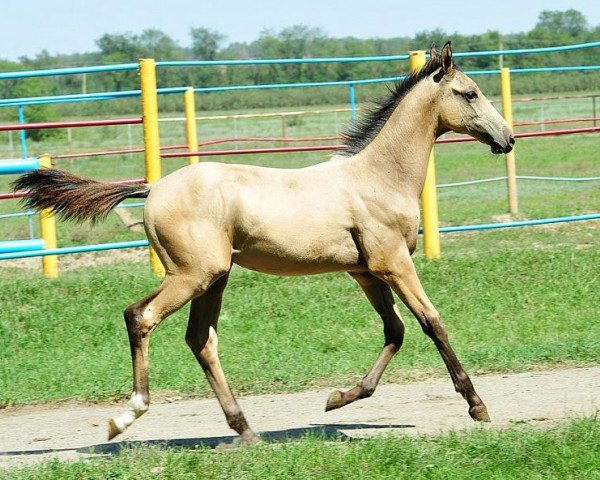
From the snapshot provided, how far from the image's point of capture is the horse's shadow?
19.4 feet

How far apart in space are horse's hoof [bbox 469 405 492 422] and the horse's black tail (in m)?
2.27

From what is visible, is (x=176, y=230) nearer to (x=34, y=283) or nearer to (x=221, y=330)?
(x=221, y=330)

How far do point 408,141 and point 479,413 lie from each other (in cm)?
164

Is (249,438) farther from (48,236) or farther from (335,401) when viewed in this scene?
(48,236)

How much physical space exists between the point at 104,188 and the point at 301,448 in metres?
1.93

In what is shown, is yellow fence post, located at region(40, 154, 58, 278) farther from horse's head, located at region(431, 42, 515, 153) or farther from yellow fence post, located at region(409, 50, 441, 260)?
horse's head, located at region(431, 42, 515, 153)

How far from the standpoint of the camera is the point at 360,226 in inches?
237

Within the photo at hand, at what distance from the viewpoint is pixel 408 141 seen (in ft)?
20.9

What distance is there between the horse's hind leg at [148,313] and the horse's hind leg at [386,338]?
1.06m

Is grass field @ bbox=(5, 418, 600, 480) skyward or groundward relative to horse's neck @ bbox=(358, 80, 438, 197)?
groundward

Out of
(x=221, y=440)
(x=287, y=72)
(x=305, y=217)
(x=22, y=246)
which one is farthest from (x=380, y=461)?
(x=287, y=72)

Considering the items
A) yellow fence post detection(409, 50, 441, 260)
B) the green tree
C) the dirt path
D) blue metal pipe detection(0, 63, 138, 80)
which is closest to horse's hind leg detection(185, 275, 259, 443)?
the dirt path

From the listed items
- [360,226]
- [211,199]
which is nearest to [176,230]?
[211,199]

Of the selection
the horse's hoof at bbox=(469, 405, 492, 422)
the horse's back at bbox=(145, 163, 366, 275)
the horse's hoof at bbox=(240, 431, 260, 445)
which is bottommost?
the horse's hoof at bbox=(240, 431, 260, 445)
